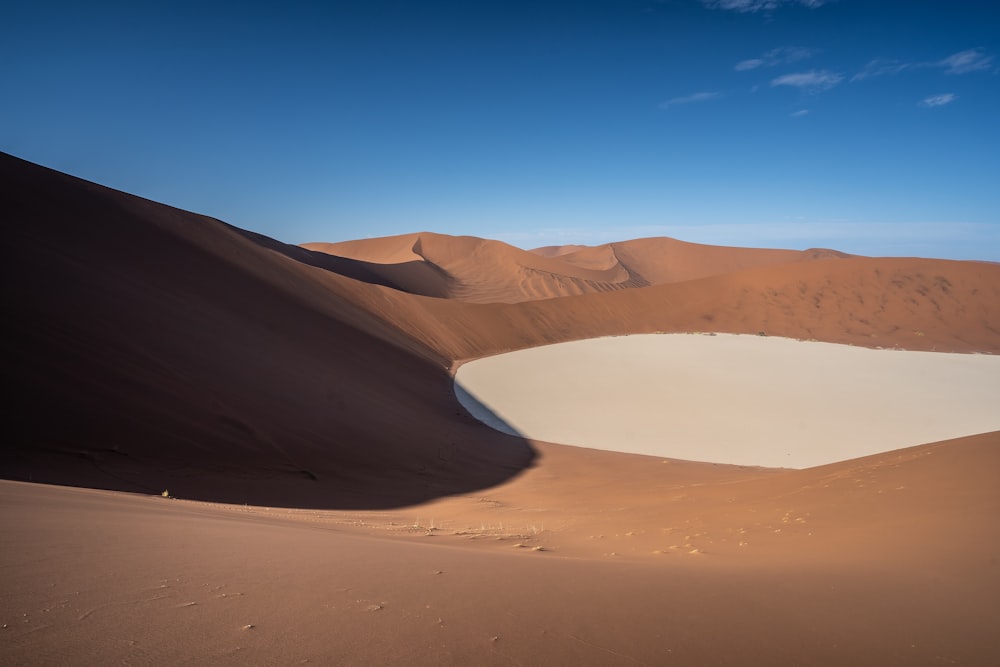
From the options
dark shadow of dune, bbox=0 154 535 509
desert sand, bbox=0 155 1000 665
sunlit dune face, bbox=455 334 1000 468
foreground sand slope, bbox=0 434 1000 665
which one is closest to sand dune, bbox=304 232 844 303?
sunlit dune face, bbox=455 334 1000 468

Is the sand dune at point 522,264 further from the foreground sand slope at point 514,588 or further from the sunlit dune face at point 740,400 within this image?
the foreground sand slope at point 514,588

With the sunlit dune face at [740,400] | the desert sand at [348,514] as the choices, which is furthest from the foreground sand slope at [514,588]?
the sunlit dune face at [740,400]

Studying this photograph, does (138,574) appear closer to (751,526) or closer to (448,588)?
(448,588)

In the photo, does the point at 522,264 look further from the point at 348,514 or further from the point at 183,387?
the point at 348,514

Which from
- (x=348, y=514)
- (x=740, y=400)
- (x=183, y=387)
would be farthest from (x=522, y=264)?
(x=348, y=514)

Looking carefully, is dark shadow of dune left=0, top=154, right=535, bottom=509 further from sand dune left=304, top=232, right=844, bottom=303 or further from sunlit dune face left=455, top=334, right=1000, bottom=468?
sand dune left=304, top=232, right=844, bottom=303

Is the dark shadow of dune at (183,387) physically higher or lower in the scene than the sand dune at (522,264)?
lower

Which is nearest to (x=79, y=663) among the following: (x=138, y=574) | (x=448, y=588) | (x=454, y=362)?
(x=138, y=574)
